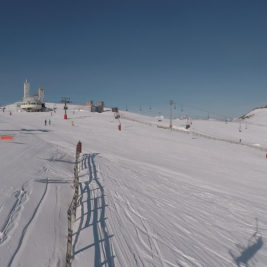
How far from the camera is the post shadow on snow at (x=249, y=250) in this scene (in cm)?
530

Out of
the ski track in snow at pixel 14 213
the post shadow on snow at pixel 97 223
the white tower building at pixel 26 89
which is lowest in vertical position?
the post shadow on snow at pixel 97 223

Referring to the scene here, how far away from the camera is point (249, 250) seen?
19.0 ft

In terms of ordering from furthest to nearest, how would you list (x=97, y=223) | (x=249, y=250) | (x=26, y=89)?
(x=26, y=89) → (x=97, y=223) → (x=249, y=250)

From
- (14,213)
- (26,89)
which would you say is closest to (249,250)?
(14,213)

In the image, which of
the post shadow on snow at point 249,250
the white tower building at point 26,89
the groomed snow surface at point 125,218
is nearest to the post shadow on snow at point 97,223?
the groomed snow surface at point 125,218

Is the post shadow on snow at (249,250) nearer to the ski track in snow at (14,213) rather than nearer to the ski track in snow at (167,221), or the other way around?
the ski track in snow at (167,221)

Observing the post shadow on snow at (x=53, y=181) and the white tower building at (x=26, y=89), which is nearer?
the post shadow on snow at (x=53, y=181)

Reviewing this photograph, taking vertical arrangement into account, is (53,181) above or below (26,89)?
below

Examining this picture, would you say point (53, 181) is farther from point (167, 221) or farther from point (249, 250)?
point (249, 250)

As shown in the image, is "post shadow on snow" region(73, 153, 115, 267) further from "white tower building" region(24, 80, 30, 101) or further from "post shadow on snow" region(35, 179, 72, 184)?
"white tower building" region(24, 80, 30, 101)

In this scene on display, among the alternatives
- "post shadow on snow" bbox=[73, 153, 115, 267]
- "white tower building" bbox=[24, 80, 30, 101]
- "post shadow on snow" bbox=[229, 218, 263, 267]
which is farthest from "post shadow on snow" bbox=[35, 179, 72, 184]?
"white tower building" bbox=[24, 80, 30, 101]

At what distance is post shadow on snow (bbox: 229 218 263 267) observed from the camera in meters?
5.30

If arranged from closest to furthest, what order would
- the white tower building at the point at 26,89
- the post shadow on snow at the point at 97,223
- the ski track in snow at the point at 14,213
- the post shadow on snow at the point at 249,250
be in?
the post shadow on snow at the point at 97,223, the ski track in snow at the point at 14,213, the post shadow on snow at the point at 249,250, the white tower building at the point at 26,89

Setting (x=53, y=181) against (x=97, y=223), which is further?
(x=53, y=181)
